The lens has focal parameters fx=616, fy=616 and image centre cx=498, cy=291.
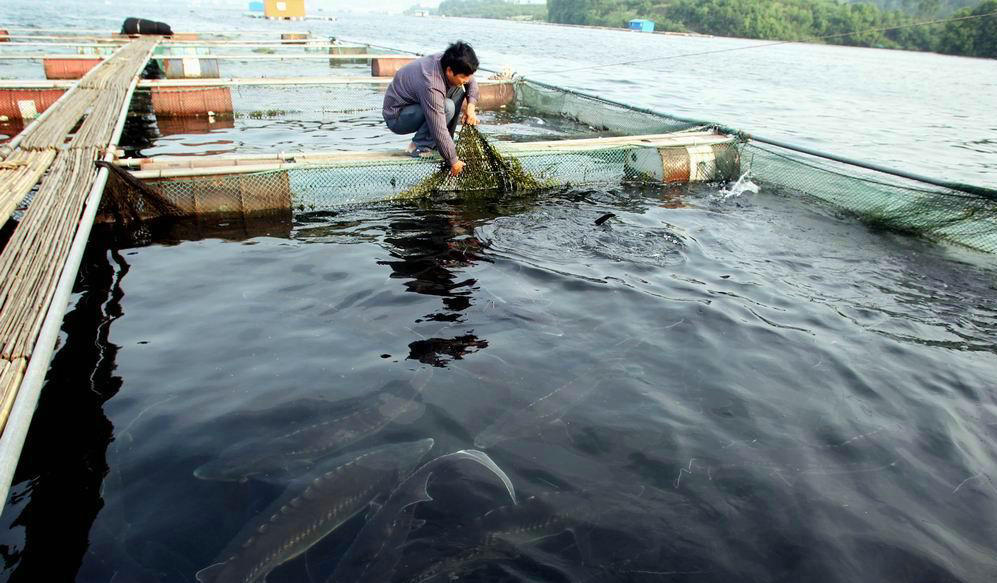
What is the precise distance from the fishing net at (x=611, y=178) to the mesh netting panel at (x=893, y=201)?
0.04 ft

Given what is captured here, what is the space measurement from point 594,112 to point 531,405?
8.60 metres

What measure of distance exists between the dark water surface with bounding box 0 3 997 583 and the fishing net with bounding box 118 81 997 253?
33 cm

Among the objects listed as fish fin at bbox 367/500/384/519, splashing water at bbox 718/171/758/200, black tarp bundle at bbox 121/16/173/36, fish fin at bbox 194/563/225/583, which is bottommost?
fish fin at bbox 194/563/225/583

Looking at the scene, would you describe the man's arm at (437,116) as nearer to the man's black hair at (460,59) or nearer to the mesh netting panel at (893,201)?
the man's black hair at (460,59)

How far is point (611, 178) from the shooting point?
807cm

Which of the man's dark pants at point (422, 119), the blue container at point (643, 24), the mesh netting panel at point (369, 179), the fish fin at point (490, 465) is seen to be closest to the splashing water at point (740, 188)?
the mesh netting panel at point (369, 179)

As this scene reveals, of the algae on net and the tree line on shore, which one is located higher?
the tree line on shore

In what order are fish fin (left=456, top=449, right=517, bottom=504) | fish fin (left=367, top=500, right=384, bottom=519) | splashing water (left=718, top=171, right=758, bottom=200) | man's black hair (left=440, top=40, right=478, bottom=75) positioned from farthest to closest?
splashing water (left=718, top=171, right=758, bottom=200)
man's black hair (left=440, top=40, right=478, bottom=75)
fish fin (left=456, top=449, right=517, bottom=504)
fish fin (left=367, top=500, right=384, bottom=519)

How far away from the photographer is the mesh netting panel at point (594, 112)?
9.45m

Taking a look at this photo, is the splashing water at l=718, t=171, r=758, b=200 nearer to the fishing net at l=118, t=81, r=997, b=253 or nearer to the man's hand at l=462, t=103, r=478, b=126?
the fishing net at l=118, t=81, r=997, b=253

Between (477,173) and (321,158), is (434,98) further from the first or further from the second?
(321,158)

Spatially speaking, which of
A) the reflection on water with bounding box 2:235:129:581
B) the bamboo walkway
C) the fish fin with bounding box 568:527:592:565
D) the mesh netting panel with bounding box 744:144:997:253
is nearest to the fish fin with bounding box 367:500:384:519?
the fish fin with bounding box 568:527:592:565

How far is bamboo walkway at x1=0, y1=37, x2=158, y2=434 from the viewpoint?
9.93ft

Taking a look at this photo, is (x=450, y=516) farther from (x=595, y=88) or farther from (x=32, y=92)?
(x=595, y=88)
